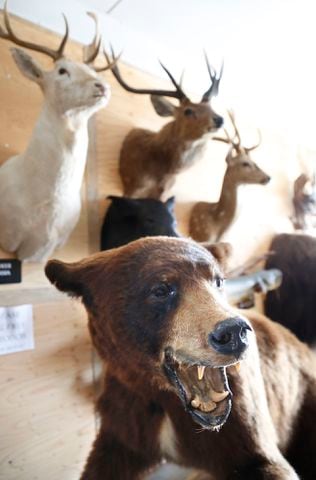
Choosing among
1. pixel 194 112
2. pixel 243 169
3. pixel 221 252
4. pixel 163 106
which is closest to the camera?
pixel 221 252

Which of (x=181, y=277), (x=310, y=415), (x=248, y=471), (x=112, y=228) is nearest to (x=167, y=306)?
(x=181, y=277)

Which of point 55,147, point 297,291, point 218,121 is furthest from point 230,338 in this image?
point 297,291

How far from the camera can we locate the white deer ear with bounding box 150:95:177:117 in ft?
4.13

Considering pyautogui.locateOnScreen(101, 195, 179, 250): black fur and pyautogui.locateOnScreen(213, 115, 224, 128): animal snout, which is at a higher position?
pyautogui.locateOnScreen(213, 115, 224, 128): animal snout

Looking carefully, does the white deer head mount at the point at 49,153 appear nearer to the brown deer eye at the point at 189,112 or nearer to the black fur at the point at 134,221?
the black fur at the point at 134,221

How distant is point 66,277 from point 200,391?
11.2 inches

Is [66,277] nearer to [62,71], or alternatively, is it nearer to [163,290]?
[163,290]

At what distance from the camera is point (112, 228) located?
120 cm

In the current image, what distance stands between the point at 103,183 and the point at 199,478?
2.91 feet

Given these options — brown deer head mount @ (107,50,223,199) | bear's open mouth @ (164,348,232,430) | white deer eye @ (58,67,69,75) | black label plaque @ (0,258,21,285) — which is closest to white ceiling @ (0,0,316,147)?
brown deer head mount @ (107,50,223,199)

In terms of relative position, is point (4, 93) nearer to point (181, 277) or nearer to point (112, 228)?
point (112, 228)

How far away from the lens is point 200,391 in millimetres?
557

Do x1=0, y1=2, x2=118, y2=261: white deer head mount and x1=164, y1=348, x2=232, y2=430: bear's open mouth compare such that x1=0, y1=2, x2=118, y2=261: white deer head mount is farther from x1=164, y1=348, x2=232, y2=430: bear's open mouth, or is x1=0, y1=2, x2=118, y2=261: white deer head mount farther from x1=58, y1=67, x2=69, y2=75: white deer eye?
x1=164, y1=348, x2=232, y2=430: bear's open mouth

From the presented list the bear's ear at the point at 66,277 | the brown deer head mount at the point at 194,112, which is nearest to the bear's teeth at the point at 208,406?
the bear's ear at the point at 66,277
